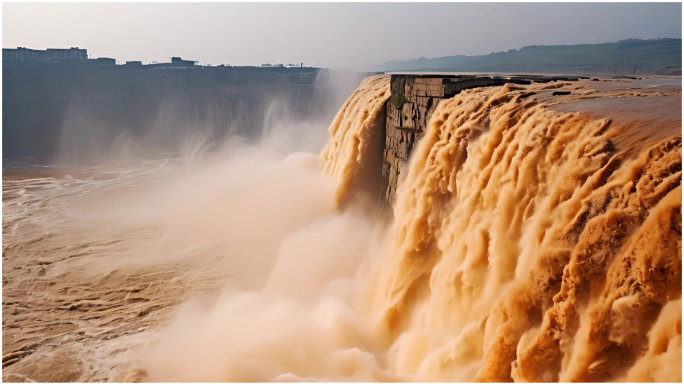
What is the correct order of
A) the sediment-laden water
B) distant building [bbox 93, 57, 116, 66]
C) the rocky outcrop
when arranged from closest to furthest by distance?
1. the sediment-laden water
2. the rocky outcrop
3. distant building [bbox 93, 57, 116, 66]

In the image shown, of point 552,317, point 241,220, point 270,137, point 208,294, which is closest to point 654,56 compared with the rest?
point 270,137

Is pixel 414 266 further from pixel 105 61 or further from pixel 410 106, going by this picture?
pixel 105 61

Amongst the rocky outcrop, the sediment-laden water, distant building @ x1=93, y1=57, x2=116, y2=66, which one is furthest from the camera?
distant building @ x1=93, y1=57, x2=116, y2=66

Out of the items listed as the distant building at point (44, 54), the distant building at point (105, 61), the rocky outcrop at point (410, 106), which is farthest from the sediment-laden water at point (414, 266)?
the distant building at point (44, 54)

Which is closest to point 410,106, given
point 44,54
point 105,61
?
point 105,61

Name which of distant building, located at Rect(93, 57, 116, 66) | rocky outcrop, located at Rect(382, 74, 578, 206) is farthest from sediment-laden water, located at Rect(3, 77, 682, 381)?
distant building, located at Rect(93, 57, 116, 66)

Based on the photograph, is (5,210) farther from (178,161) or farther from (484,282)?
(484,282)

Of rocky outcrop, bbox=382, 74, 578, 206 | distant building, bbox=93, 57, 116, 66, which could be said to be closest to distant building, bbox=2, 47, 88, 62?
distant building, bbox=93, 57, 116, 66

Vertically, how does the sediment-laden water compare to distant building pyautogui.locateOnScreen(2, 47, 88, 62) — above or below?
below

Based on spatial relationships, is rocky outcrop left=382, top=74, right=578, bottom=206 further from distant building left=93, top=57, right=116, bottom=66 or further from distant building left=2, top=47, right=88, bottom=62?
distant building left=2, top=47, right=88, bottom=62

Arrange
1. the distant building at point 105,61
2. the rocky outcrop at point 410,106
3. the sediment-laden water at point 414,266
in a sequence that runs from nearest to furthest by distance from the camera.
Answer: the sediment-laden water at point 414,266
the rocky outcrop at point 410,106
the distant building at point 105,61

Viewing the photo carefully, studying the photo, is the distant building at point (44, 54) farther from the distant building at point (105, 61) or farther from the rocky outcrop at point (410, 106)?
the rocky outcrop at point (410, 106)

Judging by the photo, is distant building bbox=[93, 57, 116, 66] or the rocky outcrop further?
distant building bbox=[93, 57, 116, 66]
